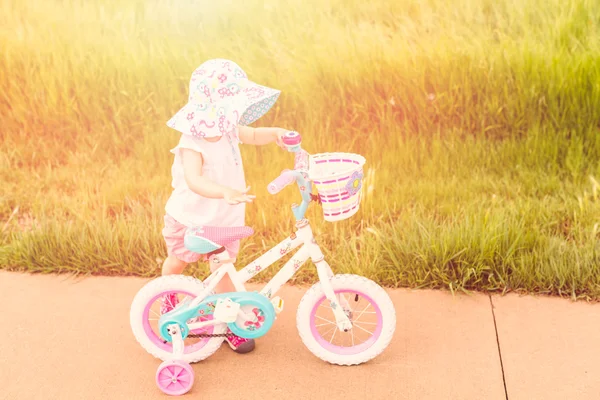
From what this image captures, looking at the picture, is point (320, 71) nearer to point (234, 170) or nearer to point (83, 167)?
point (83, 167)

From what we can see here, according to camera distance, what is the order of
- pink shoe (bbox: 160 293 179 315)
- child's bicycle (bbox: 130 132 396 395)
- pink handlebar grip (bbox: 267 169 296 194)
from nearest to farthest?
pink handlebar grip (bbox: 267 169 296 194) < child's bicycle (bbox: 130 132 396 395) < pink shoe (bbox: 160 293 179 315)

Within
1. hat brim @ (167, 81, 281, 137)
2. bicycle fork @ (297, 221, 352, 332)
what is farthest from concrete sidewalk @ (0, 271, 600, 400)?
hat brim @ (167, 81, 281, 137)

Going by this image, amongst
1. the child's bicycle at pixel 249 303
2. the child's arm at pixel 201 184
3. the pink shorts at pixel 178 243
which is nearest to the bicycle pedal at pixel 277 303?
the child's bicycle at pixel 249 303

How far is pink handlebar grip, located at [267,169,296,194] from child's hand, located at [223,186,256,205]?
0.07 meters

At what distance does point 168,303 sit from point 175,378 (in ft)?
1.18

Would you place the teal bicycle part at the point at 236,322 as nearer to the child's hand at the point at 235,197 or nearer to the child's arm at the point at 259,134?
the child's hand at the point at 235,197

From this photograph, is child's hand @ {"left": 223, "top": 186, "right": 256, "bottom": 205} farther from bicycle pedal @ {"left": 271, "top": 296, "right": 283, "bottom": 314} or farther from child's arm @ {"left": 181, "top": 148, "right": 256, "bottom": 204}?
bicycle pedal @ {"left": 271, "top": 296, "right": 283, "bottom": 314}

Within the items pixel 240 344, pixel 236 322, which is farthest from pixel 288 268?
pixel 240 344

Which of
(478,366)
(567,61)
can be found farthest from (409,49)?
(478,366)

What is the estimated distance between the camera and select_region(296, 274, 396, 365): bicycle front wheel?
10.4 feet

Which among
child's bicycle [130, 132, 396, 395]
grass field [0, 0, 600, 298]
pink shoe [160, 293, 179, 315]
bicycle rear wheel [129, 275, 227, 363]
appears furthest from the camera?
grass field [0, 0, 600, 298]

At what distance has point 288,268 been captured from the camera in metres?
3.21

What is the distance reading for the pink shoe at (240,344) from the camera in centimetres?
338

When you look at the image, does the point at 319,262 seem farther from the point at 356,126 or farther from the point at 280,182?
the point at 356,126
